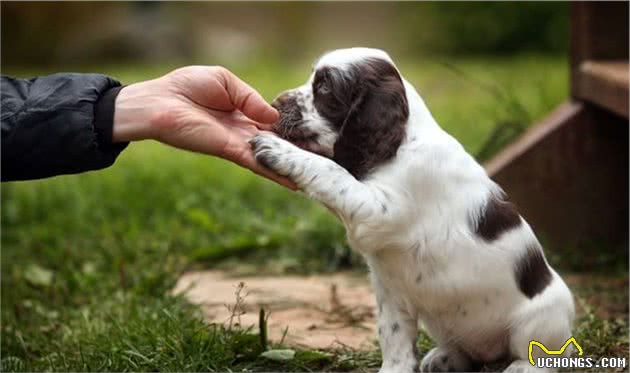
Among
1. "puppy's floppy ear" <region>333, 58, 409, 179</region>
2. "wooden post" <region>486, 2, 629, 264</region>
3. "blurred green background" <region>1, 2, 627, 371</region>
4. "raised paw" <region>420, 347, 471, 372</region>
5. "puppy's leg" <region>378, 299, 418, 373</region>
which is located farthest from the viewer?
"wooden post" <region>486, 2, 629, 264</region>

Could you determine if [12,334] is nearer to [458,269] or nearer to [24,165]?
[24,165]

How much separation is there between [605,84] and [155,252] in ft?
8.89

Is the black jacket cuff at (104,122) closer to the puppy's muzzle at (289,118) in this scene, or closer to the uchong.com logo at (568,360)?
the puppy's muzzle at (289,118)

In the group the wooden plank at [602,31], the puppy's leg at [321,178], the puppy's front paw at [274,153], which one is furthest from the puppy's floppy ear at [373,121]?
the wooden plank at [602,31]

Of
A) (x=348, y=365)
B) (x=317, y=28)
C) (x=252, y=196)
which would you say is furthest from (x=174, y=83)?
(x=317, y=28)

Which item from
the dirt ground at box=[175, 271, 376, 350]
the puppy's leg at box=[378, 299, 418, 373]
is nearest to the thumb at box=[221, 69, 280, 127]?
the dirt ground at box=[175, 271, 376, 350]

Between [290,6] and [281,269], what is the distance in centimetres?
1390

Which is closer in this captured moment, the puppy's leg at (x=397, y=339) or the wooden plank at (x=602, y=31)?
the puppy's leg at (x=397, y=339)

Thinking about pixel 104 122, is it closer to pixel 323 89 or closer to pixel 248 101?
pixel 248 101

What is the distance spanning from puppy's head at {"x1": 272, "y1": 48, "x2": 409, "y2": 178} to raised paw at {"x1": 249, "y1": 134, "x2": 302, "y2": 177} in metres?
0.10

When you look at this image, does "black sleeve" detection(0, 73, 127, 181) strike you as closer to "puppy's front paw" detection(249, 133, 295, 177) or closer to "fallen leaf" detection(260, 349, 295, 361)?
"puppy's front paw" detection(249, 133, 295, 177)

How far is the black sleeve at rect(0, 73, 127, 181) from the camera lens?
390 cm

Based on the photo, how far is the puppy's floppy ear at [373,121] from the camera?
372cm

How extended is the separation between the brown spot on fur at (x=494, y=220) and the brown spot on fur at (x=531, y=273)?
124 mm
